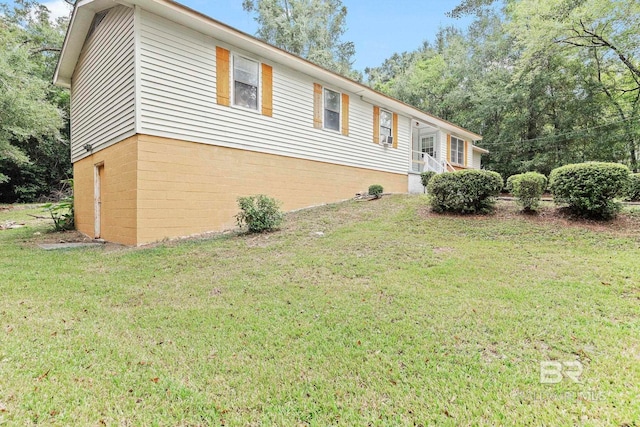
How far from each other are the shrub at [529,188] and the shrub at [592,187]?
13.8 inches

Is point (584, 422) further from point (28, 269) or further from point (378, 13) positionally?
point (378, 13)

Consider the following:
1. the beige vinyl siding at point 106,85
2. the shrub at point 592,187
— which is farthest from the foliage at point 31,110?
the shrub at point 592,187

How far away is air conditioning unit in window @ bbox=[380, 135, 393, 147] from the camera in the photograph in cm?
1262

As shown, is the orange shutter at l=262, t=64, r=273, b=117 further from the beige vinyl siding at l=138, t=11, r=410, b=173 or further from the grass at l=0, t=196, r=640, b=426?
the grass at l=0, t=196, r=640, b=426

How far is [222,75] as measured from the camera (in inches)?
309

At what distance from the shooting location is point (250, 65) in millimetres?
8461

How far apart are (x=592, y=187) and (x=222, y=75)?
339 inches

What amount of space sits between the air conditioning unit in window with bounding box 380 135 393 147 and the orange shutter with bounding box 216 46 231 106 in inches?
268

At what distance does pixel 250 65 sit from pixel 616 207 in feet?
30.0

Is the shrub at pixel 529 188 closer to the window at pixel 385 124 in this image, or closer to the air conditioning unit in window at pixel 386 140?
the air conditioning unit in window at pixel 386 140

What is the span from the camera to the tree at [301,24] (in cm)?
2256

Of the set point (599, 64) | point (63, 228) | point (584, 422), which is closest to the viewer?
point (584, 422)

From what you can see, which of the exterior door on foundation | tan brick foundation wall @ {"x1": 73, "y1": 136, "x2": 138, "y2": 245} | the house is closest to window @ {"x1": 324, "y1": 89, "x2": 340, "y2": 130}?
the house

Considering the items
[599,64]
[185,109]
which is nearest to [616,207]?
[185,109]
